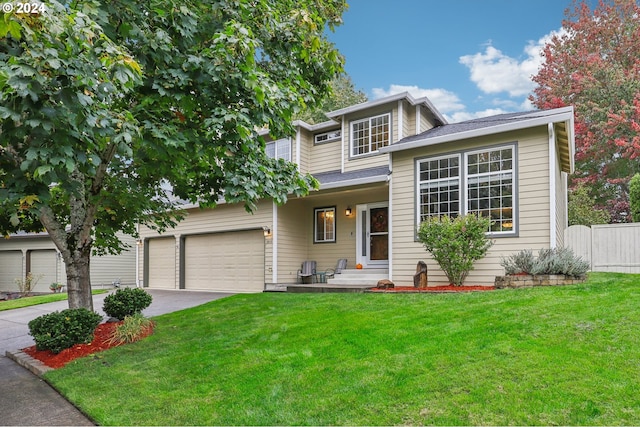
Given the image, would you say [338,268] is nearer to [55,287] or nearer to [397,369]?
[397,369]

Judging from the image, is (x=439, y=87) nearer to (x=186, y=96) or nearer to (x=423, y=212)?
(x=423, y=212)

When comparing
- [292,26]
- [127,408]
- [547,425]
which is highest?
[292,26]

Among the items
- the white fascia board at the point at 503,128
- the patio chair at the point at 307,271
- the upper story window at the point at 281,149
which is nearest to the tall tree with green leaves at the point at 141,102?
the white fascia board at the point at 503,128

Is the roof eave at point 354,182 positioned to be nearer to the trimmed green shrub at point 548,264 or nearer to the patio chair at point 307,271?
the patio chair at point 307,271

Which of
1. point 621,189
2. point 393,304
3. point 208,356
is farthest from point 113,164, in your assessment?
point 621,189

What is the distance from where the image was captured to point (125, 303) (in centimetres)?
800

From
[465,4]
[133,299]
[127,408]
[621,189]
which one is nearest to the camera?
[127,408]

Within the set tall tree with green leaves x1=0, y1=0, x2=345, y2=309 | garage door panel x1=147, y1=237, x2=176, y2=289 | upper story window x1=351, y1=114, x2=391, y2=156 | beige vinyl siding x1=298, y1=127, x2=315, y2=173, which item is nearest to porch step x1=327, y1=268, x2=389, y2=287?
upper story window x1=351, y1=114, x2=391, y2=156

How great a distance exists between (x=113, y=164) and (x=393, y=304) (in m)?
4.75

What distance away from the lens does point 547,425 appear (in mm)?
2852

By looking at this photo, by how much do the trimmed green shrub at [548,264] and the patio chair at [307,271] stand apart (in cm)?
608

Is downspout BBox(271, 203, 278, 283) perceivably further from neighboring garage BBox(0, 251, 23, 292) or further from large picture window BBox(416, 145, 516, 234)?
neighboring garage BBox(0, 251, 23, 292)

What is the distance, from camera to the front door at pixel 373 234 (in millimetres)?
11945

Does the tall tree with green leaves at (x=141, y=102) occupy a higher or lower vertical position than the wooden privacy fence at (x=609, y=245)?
higher
